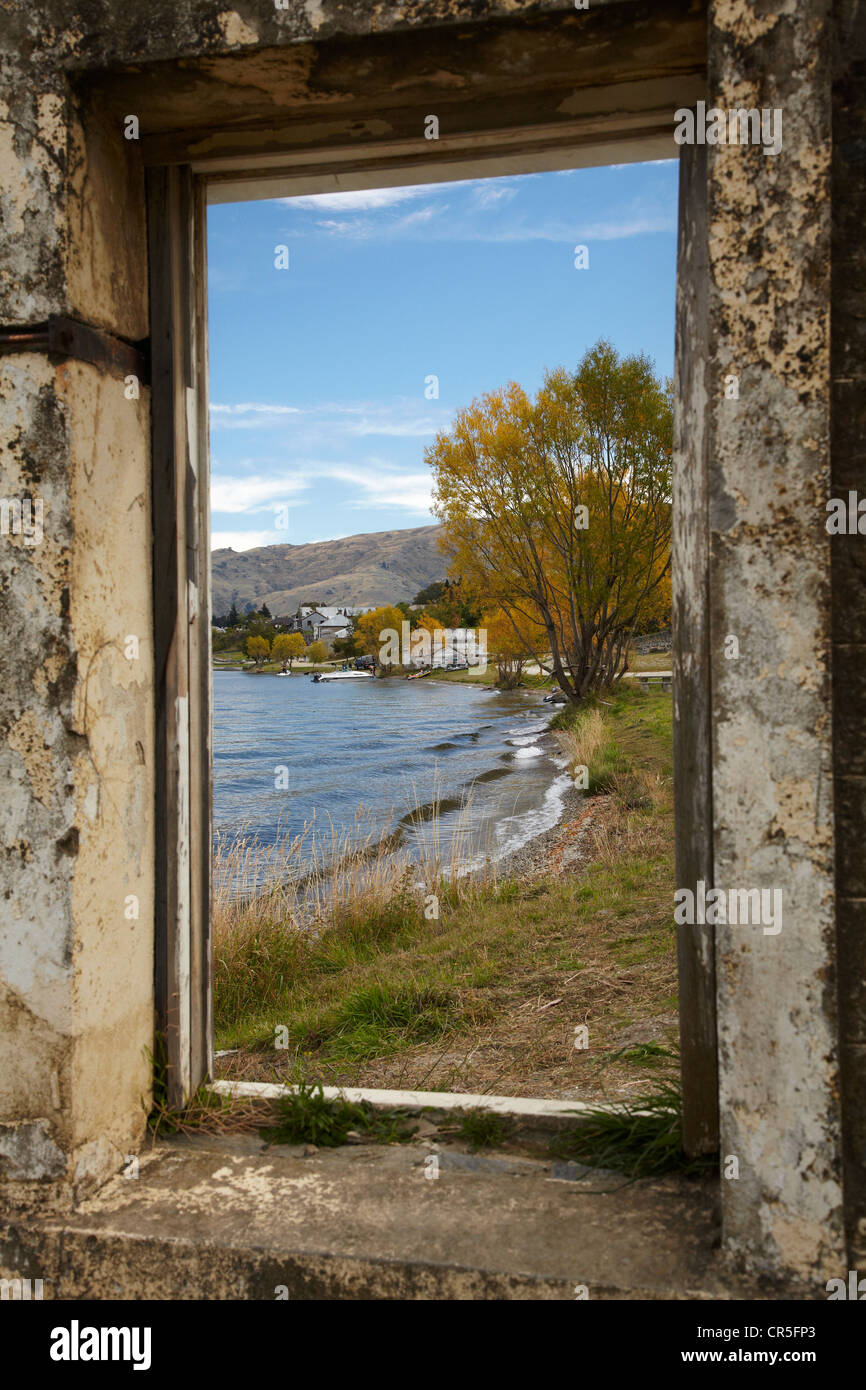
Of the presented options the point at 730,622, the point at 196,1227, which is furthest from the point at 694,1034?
the point at 196,1227

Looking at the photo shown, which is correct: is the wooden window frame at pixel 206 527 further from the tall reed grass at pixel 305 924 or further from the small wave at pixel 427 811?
the small wave at pixel 427 811

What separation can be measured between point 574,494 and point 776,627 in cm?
2227

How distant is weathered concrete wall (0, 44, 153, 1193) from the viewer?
2.26 m

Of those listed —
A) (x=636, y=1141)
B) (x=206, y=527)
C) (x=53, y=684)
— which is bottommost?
(x=636, y=1141)

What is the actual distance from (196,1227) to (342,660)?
75033mm

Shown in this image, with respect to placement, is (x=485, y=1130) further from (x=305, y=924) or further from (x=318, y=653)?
(x=318, y=653)

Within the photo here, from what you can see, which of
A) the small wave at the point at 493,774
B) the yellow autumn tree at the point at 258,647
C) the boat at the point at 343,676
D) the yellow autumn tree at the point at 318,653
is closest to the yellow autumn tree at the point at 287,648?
the yellow autumn tree at the point at 258,647

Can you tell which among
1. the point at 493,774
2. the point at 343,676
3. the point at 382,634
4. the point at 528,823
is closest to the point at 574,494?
the point at 493,774

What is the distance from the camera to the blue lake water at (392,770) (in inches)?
595

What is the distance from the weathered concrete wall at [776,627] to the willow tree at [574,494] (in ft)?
67.7

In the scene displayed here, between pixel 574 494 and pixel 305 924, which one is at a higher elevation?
pixel 574 494

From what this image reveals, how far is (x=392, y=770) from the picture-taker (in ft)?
79.0

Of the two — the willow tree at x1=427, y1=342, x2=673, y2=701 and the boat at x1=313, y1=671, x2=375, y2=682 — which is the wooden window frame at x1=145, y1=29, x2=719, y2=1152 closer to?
the willow tree at x1=427, y1=342, x2=673, y2=701
